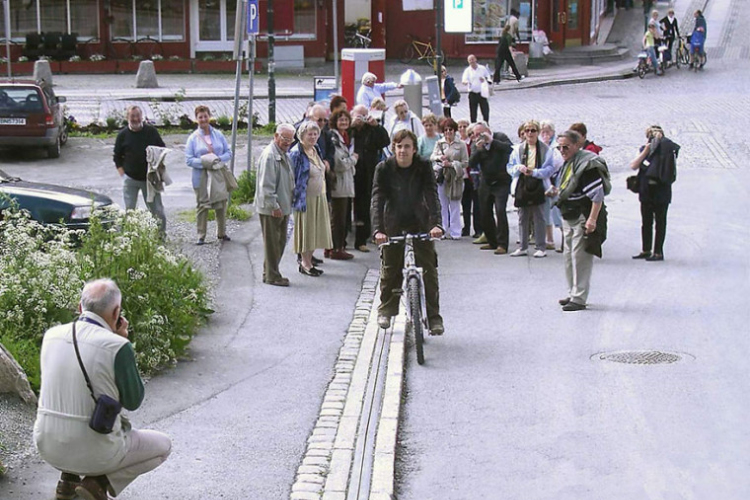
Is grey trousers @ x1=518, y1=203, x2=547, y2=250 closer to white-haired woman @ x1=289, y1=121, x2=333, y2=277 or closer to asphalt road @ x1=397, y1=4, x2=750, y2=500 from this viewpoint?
asphalt road @ x1=397, y1=4, x2=750, y2=500

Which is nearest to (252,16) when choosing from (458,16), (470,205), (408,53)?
(470,205)

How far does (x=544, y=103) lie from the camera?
33531 mm

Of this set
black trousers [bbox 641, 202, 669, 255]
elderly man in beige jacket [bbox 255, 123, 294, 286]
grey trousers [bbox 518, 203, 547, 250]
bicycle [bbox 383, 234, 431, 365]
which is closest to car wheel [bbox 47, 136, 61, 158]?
elderly man in beige jacket [bbox 255, 123, 294, 286]

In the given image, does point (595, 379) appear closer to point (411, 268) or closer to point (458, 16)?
point (411, 268)

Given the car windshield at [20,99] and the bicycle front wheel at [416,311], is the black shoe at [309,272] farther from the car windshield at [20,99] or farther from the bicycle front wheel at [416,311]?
the car windshield at [20,99]

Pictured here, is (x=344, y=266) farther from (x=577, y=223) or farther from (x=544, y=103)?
(x=544, y=103)

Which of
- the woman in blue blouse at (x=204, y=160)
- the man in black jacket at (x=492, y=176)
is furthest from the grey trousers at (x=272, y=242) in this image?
the man in black jacket at (x=492, y=176)

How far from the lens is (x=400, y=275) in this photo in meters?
12.3

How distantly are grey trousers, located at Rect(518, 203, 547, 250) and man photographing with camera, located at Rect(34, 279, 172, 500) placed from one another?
980 cm

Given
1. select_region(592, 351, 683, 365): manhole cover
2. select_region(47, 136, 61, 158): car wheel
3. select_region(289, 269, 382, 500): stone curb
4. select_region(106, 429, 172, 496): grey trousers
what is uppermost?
select_region(47, 136, 61, 158): car wheel

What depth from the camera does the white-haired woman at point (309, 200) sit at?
14.9 meters

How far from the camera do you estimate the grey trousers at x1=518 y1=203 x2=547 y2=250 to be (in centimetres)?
1636

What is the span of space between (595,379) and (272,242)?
480cm

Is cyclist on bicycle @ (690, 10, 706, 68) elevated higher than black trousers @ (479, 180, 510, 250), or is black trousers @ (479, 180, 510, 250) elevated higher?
cyclist on bicycle @ (690, 10, 706, 68)
